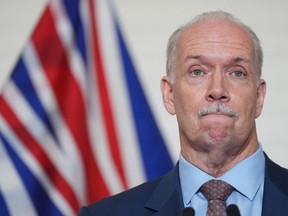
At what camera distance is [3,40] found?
283 cm

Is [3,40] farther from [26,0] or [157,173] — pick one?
[157,173]

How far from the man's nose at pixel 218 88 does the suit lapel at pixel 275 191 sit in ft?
0.77

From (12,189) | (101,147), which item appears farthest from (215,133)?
(12,189)

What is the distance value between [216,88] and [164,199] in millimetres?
325

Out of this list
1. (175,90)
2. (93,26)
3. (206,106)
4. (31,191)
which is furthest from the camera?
(93,26)

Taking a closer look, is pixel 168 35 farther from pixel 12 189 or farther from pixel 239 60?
pixel 239 60

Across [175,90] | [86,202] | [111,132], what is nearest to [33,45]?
[111,132]

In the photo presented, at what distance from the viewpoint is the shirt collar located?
5.73 feet

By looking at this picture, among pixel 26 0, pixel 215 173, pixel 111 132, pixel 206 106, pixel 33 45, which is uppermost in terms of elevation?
pixel 26 0

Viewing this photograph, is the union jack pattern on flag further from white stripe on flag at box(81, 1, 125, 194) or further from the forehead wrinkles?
the forehead wrinkles

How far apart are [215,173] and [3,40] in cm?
134

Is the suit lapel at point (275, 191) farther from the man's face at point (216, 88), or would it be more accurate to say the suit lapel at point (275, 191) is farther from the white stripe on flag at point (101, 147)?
the white stripe on flag at point (101, 147)

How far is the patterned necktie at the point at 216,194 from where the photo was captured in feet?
5.48

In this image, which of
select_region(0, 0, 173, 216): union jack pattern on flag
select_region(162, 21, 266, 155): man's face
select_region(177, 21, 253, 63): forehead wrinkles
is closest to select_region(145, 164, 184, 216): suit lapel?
select_region(162, 21, 266, 155): man's face
